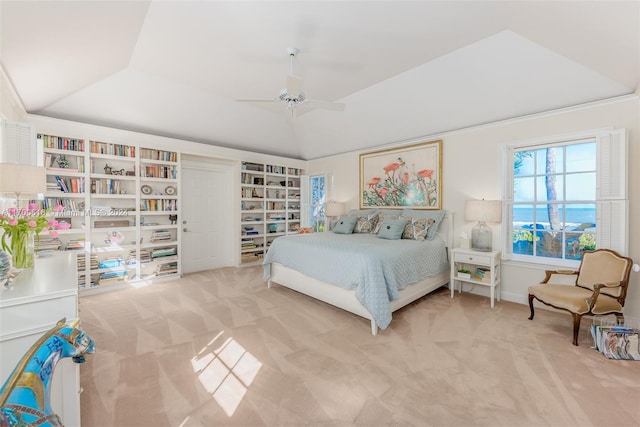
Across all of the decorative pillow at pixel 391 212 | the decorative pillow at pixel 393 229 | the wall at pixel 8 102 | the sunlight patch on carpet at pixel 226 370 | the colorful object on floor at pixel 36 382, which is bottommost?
the sunlight patch on carpet at pixel 226 370

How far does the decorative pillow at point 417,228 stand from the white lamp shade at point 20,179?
3.94 meters

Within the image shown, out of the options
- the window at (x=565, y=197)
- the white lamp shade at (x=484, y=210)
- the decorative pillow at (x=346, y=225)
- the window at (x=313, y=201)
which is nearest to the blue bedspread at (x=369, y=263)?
the white lamp shade at (x=484, y=210)

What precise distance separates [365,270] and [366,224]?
1874 mm

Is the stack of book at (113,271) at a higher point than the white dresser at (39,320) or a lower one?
lower

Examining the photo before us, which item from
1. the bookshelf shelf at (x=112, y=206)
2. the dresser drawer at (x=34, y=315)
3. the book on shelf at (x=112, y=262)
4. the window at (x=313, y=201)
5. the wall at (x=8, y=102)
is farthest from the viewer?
the window at (x=313, y=201)

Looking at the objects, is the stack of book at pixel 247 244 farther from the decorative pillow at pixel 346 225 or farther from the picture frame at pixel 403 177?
the picture frame at pixel 403 177

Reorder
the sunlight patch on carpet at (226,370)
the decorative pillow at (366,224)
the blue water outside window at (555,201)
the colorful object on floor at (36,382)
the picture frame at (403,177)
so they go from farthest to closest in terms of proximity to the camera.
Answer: the decorative pillow at (366,224), the picture frame at (403,177), the blue water outside window at (555,201), the sunlight patch on carpet at (226,370), the colorful object on floor at (36,382)

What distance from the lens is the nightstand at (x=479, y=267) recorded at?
135 inches

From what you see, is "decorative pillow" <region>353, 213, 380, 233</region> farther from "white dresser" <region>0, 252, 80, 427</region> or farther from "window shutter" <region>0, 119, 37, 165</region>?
"window shutter" <region>0, 119, 37, 165</region>

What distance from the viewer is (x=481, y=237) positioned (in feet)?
12.4

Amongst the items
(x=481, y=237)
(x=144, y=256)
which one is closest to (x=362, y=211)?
(x=481, y=237)

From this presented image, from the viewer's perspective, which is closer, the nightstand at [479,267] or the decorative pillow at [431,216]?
the nightstand at [479,267]

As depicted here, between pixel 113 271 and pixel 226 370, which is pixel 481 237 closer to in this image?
pixel 226 370

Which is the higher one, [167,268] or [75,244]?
[75,244]
